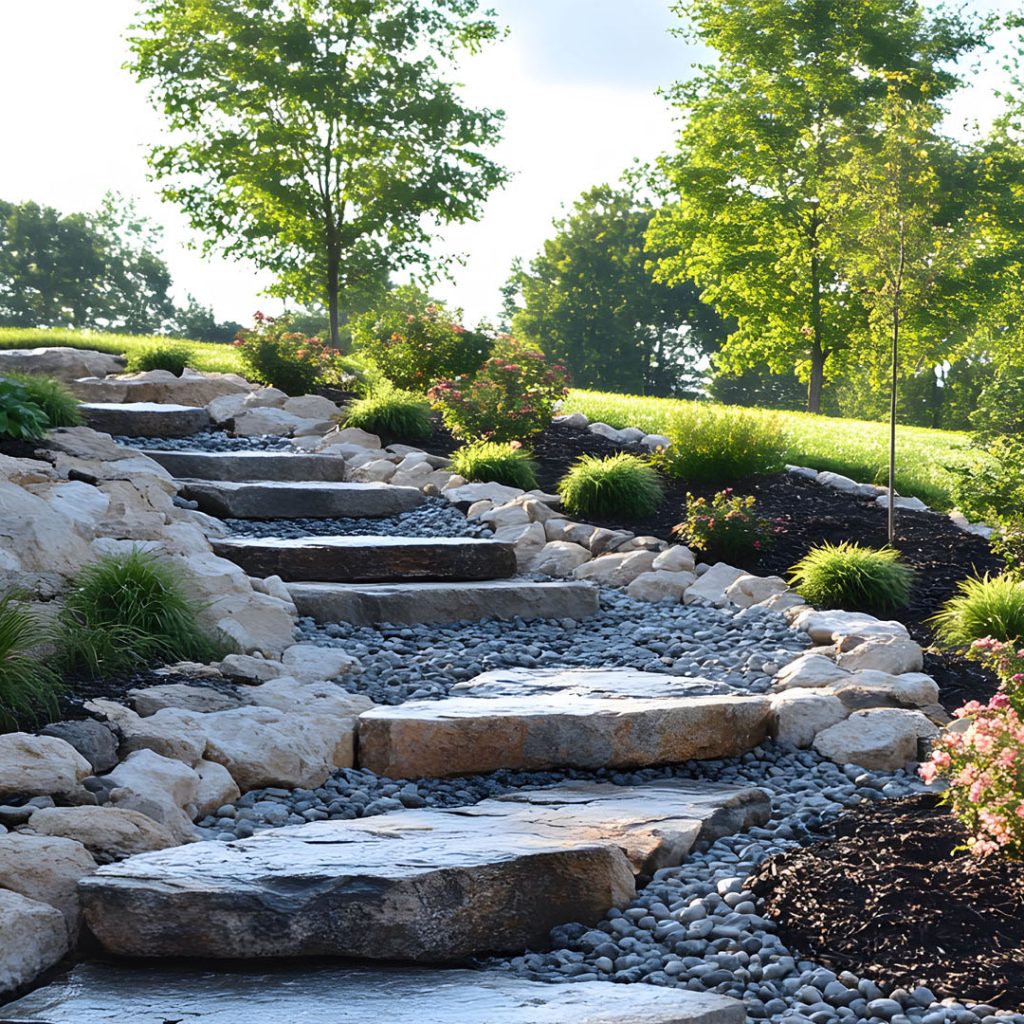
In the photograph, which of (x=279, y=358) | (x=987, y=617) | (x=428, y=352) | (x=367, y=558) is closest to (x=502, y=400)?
(x=428, y=352)

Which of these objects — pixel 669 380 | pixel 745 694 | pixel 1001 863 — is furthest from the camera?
pixel 669 380

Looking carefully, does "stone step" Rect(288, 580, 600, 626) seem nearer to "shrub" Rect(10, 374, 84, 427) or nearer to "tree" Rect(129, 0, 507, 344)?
"shrub" Rect(10, 374, 84, 427)

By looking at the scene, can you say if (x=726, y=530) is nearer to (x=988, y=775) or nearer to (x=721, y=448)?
(x=721, y=448)

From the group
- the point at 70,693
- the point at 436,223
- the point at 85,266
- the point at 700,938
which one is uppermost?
the point at 85,266

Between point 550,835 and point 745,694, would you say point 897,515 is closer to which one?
point 745,694

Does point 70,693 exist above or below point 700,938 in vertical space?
above

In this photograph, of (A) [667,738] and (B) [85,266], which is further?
(B) [85,266]

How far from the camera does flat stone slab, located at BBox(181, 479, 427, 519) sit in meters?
7.88

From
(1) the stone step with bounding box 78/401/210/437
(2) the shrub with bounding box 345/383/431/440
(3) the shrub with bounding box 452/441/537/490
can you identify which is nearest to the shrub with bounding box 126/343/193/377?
(1) the stone step with bounding box 78/401/210/437

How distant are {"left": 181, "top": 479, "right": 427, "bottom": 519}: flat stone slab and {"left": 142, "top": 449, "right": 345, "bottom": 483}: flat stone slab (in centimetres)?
13

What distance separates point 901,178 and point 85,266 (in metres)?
39.8

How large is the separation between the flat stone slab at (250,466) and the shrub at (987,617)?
5135 millimetres

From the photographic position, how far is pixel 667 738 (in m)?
4.75

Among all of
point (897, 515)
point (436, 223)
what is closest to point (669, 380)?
point (436, 223)
